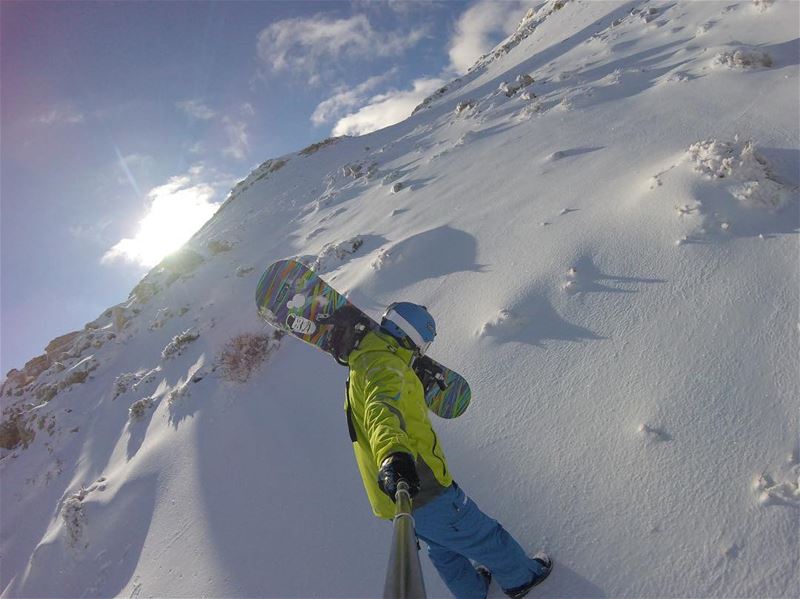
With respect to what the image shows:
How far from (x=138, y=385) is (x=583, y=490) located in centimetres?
1059

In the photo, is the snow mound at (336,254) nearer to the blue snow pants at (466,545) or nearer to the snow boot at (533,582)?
the blue snow pants at (466,545)

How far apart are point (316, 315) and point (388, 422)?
4.87 ft

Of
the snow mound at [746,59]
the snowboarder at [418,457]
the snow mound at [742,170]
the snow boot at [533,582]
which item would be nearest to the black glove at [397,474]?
the snowboarder at [418,457]

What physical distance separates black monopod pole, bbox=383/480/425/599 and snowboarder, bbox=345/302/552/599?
326 mm

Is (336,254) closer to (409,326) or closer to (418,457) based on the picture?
(409,326)

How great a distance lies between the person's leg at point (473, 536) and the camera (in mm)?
2477

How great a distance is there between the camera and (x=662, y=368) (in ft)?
11.6

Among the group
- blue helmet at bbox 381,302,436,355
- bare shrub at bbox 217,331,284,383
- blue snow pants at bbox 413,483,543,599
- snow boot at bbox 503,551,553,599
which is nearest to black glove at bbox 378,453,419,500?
blue snow pants at bbox 413,483,543,599

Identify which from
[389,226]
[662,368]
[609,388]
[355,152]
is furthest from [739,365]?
[355,152]

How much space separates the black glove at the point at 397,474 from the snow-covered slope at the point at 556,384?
1.70 metres

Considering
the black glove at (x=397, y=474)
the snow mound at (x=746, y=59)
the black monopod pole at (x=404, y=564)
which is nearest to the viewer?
the black monopod pole at (x=404, y=564)

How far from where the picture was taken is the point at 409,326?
288cm

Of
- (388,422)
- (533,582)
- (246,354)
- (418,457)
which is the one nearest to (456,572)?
(533,582)

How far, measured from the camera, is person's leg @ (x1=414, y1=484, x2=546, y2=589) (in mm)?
2477
